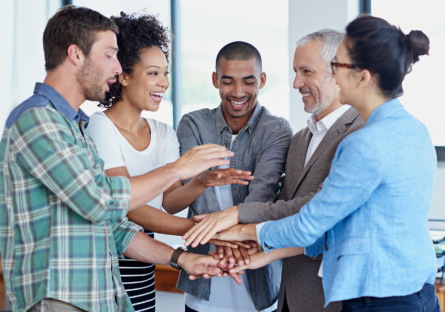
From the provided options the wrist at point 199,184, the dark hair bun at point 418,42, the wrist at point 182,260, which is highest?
the dark hair bun at point 418,42

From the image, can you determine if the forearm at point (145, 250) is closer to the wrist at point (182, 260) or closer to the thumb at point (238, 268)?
the wrist at point (182, 260)

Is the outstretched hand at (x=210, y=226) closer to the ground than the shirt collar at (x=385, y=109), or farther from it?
closer to the ground

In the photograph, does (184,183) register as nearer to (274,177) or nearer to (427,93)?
(274,177)

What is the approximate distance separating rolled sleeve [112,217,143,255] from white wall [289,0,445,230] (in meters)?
2.04

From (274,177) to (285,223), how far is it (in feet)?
1.85

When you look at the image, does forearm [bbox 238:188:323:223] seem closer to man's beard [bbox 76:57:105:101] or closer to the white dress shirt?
the white dress shirt

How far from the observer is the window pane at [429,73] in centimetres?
336

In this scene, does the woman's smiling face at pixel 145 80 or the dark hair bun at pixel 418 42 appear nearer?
the dark hair bun at pixel 418 42

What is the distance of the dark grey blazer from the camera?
182 centimetres

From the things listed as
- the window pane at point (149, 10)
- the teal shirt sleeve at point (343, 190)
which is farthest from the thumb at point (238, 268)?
the window pane at point (149, 10)

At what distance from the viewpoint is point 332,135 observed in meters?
1.86

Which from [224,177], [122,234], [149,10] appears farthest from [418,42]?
[149,10]

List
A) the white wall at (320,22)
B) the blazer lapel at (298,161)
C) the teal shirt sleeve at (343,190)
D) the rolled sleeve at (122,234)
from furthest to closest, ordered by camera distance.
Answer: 1. the white wall at (320,22)
2. the blazer lapel at (298,161)
3. the rolled sleeve at (122,234)
4. the teal shirt sleeve at (343,190)

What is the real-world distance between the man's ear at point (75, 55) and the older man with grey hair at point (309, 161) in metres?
0.84
